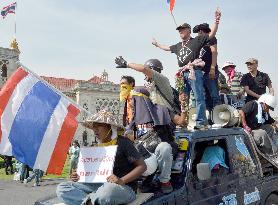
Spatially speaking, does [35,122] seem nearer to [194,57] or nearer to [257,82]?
[194,57]

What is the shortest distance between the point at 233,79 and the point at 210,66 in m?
1.58

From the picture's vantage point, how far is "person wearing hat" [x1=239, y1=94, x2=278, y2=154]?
697cm

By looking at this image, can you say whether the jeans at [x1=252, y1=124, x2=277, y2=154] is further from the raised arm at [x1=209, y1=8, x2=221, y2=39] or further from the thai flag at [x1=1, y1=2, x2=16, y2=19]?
the thai flag at [x1=1, y1=2, x2=16, y2=19]

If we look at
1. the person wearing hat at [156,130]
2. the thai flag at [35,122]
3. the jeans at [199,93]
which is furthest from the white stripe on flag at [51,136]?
the jeans at [199,93]

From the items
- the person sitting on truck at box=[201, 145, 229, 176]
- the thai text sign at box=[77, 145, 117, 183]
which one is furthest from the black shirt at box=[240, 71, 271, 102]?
the thai text sign at box=[77, 145, 117, 183]

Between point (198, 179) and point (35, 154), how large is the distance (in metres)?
2.58

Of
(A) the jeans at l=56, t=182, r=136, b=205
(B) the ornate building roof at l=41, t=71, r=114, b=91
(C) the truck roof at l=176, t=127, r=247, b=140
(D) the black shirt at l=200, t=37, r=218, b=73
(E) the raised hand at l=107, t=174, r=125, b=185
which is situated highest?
(B) the ornate building roof at l=41, t=71, r=114, b=91

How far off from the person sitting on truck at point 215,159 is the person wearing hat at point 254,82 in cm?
340

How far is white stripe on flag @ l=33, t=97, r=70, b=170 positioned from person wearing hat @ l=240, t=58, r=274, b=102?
3.90 meters

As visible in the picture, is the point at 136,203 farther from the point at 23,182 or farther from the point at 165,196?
the point at 23,182

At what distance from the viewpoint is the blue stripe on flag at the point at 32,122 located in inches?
242

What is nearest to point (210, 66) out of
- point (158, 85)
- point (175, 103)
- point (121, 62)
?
point (175, 103)

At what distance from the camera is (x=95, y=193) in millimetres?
4137

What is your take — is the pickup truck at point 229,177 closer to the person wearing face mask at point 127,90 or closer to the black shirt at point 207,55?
the person wearing face mask at point 127,90
